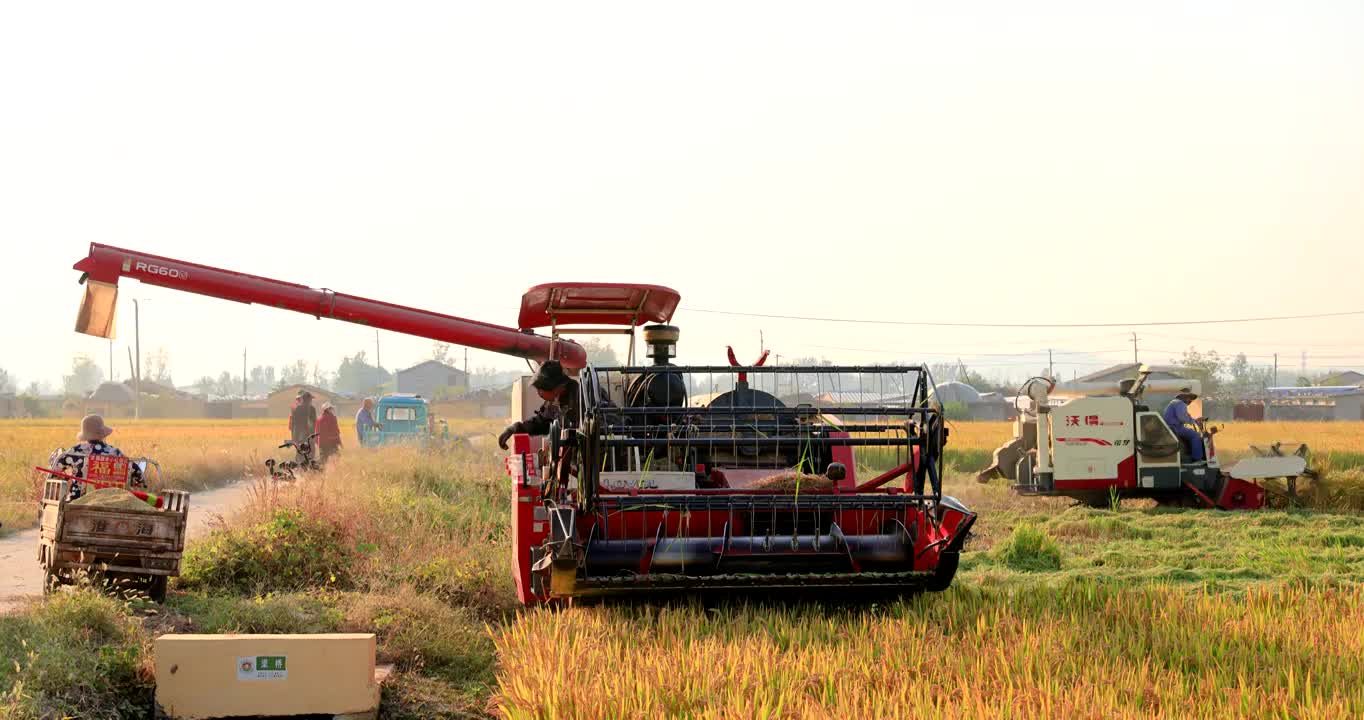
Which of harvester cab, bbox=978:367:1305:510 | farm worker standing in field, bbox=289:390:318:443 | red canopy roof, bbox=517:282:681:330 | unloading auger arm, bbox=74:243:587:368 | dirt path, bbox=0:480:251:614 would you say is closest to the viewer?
dirt path, bbox=0:480:251:614

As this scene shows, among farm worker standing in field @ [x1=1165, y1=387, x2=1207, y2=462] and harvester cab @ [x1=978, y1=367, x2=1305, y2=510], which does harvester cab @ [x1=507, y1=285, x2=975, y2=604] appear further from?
farm worker standing in field @ [x1=1165, y1=387, x2=1207, y2=462]

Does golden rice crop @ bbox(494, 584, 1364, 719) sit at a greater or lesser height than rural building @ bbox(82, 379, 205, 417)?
lesser

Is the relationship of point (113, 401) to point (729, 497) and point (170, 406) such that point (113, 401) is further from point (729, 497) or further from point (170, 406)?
point (729, 497)

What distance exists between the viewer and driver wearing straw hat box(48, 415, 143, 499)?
32.0 feet

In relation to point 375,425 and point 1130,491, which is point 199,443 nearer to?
point 375,425

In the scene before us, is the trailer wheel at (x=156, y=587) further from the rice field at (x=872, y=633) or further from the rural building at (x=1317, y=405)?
the rural building at (x=1317, y=405)

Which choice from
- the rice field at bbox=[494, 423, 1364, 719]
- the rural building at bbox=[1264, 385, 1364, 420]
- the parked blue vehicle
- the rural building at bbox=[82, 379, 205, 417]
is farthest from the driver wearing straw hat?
the rural building at bbox=[82, 379, 205, 417]

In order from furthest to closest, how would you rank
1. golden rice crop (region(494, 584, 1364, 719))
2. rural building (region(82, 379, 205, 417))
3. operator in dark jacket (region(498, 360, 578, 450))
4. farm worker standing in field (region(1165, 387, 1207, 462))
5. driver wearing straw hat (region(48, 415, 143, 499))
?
rural building (region(82, 379, 205, 417)) → farm worker standing in field (region(1165, 387, 1207, 462)) → driver wearing straw hat (region(48, 415, 143, 499)) → operator in dark jacket (region(498, 360, 578, 450)) → golden rice crop (region(494, 584, 1364, 719))

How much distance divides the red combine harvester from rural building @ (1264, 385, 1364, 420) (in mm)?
79839

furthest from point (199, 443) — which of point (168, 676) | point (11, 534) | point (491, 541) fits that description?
point (168, 676)

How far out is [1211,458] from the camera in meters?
17.9

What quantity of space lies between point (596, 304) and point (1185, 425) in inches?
405

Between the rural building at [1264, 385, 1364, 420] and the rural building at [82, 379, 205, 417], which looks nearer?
the rural building at [1264, 385, 1364, 420]

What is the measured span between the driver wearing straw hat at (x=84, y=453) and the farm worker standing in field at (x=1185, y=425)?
13.5 m
